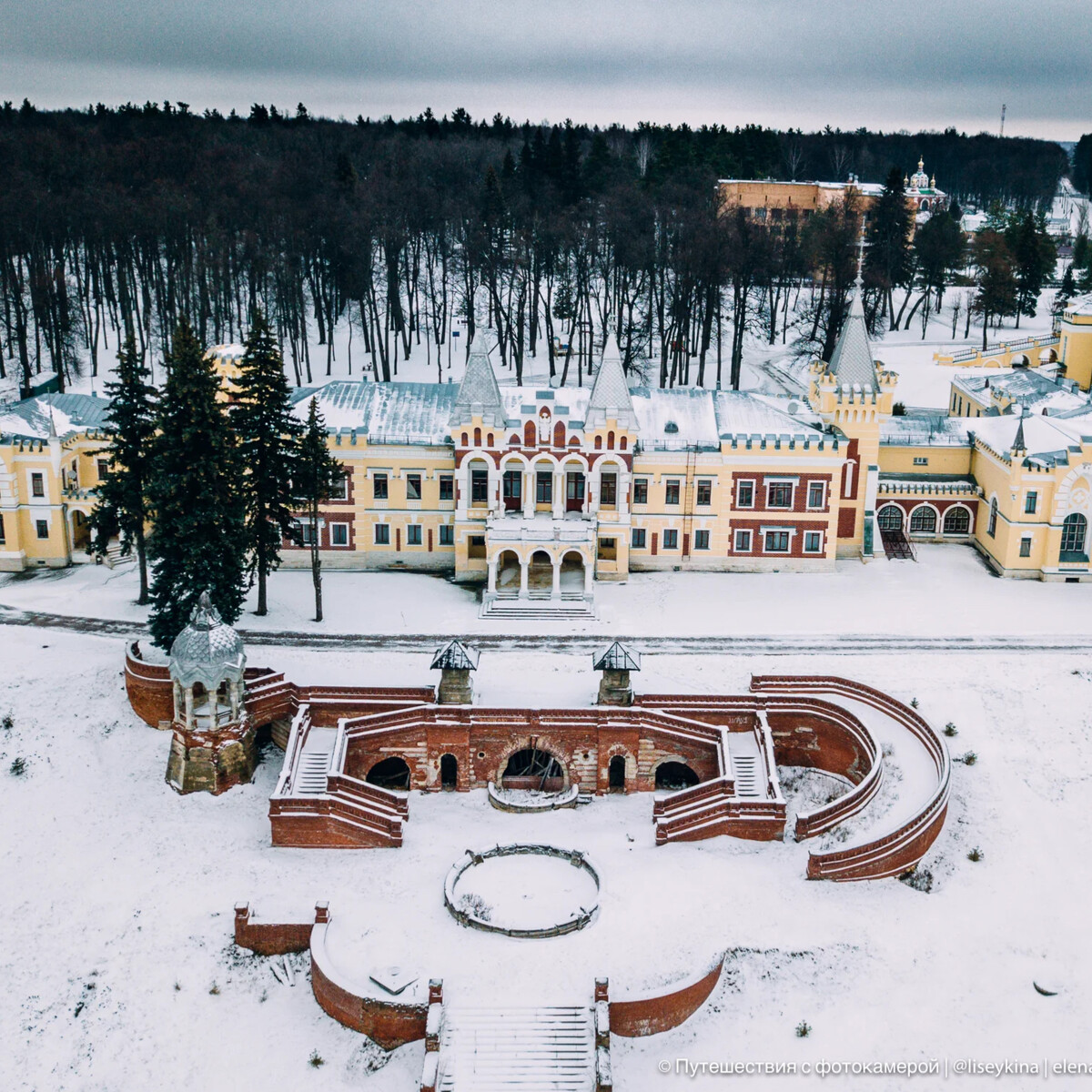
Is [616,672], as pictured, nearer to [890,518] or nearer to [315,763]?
[315,763]

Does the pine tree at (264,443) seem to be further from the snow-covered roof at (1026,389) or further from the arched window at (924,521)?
the snow-covered roof at (1026,389)

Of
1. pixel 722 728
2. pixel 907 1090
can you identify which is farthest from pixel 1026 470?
pixel 907 1090

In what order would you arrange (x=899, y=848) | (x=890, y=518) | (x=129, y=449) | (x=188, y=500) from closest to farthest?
(x=899, y=848) < (x=188, y=500) < (x=129, y=449) < (x=890, y=518)

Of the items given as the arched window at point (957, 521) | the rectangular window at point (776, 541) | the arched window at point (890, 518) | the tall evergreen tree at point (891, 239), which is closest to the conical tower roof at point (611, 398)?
the rectangular window at point (776, 541)

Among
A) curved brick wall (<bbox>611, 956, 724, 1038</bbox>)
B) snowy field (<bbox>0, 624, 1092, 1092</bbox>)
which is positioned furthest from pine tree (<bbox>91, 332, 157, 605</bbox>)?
curved brick wall (<bbox>611, 956, 724, 1038</bbox>)

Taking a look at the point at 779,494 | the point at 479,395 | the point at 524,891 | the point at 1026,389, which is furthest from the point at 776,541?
the point at 524,891

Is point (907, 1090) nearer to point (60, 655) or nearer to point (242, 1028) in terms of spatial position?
point (242, 1028)
